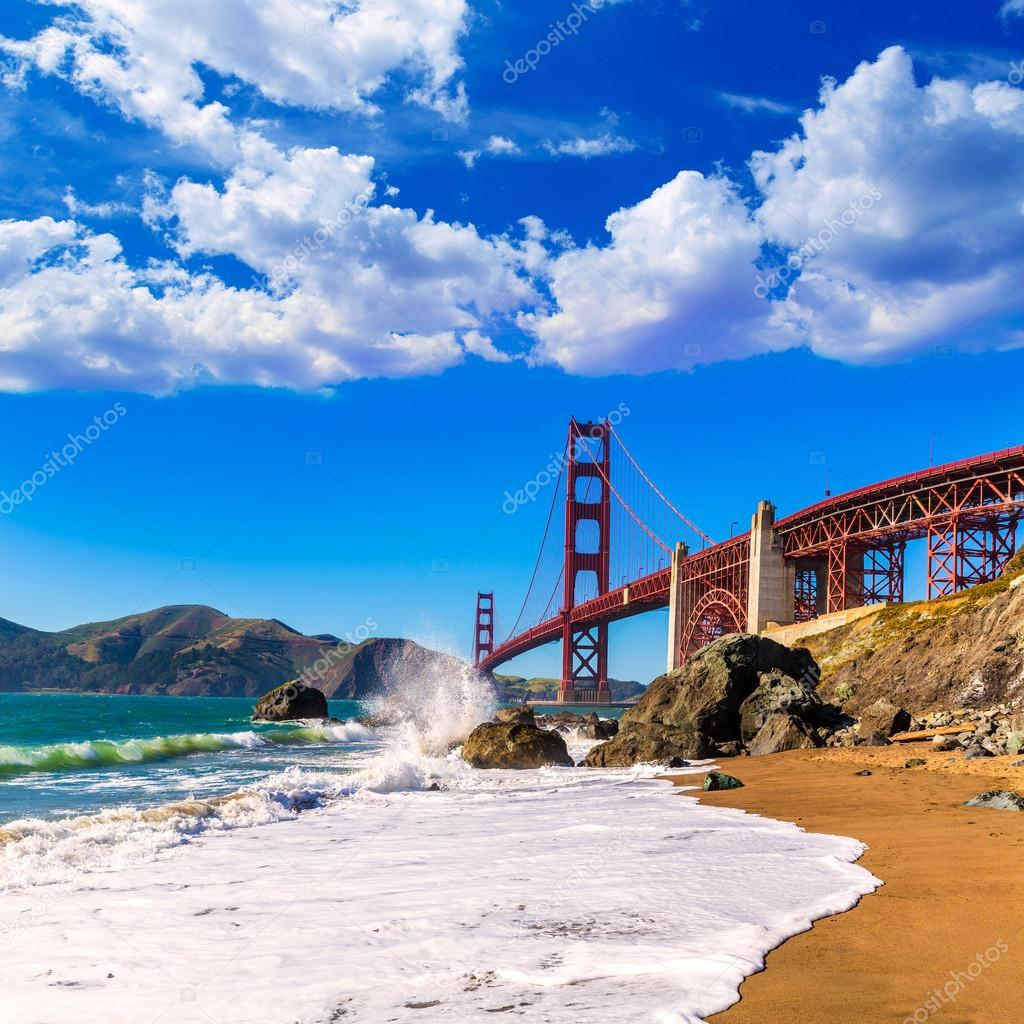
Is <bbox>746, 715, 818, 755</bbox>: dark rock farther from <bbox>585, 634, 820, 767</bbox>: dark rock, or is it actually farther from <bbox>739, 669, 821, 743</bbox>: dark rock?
<bbox>739, 669, 821, 743</bbox>: dark rock

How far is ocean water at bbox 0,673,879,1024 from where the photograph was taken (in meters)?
4.43

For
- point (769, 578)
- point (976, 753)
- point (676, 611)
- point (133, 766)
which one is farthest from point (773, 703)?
point (676, 611)

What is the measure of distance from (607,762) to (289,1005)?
16.1 meters

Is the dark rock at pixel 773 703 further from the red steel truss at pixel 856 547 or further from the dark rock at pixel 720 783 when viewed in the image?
the red steel truss at pixel 856 547

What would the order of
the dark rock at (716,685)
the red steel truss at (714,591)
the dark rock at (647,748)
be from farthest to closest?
the red steel truss at (714,591) < the dark rock at (716,685) < the dark rock at (647,748)

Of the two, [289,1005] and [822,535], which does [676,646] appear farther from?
[289,1005]

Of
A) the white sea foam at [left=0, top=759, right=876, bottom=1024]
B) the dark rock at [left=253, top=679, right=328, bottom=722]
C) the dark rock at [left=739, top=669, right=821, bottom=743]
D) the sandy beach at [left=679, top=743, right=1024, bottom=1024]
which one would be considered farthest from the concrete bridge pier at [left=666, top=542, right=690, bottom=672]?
the white sea foam at [left=0, top=759, right=876, bottom=1024]

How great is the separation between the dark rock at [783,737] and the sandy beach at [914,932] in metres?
8.22

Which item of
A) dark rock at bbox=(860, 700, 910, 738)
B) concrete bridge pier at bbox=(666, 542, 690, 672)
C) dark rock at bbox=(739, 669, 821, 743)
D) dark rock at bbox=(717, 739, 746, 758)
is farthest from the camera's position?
concrete bridge pier at bbox=(666, 542, 690, 672)

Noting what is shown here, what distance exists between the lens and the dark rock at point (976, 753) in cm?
1424

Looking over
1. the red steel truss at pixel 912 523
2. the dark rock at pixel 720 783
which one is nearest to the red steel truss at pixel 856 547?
the red steel truss at pixel 912 523

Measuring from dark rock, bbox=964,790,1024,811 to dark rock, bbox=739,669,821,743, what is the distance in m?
12.2

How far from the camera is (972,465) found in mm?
42594

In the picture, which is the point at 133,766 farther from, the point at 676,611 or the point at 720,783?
the point at 676,611
